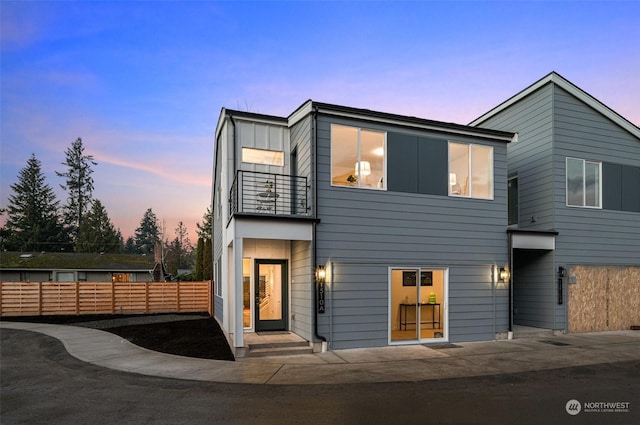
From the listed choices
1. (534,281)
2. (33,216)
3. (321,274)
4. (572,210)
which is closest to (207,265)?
(321,274)

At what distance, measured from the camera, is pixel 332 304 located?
9.99 metres

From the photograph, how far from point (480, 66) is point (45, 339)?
18.2 metres

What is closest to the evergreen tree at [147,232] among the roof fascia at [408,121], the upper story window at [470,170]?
the roof fascia at [408,121]

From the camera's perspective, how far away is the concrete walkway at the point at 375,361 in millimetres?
7605

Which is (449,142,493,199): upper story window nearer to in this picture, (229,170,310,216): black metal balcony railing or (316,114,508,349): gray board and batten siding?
(316,114,508,349): gray board and batten siding

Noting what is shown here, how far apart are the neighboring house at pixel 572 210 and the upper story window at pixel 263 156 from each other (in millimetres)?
A: 7320

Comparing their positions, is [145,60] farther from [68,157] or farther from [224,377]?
[68,157]

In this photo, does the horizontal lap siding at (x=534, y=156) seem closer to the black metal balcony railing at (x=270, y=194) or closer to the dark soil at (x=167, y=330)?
the black metal balcony railing at (x=270, y=194)

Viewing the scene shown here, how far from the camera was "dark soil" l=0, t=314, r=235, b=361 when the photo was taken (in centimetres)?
998

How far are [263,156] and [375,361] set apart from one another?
22.1ft

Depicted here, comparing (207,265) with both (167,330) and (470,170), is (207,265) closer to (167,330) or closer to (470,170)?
(167,330)

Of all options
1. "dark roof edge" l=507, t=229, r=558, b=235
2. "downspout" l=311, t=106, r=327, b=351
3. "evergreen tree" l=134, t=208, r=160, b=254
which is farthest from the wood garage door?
"evergreen tree" l=134, t=208, r=160, b=254

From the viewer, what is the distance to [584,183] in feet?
43.0

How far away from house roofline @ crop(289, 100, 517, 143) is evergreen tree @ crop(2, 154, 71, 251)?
146ft
